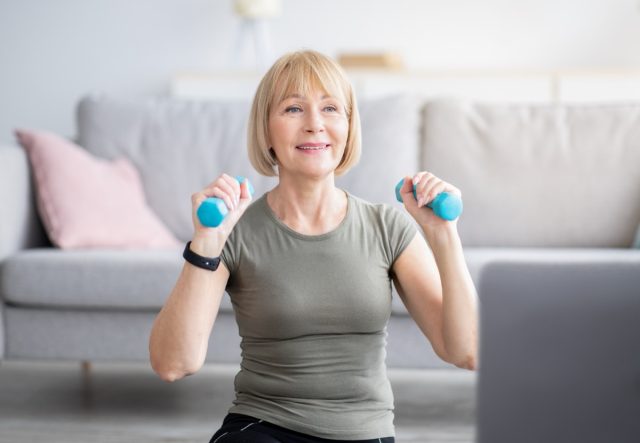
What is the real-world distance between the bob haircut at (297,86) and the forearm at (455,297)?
0.79ft

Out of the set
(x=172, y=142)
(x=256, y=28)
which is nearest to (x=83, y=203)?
(x=172, y=142)

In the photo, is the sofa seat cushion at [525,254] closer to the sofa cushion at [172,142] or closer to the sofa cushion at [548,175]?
the sofa cushion at [548,175]

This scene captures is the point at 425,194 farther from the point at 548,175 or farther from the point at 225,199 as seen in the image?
the point at 548,175

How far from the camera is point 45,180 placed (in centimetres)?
279

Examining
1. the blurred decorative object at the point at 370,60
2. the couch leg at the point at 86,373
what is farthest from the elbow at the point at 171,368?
the blurred decorative object at the point at 370,60

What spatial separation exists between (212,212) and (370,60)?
324cm

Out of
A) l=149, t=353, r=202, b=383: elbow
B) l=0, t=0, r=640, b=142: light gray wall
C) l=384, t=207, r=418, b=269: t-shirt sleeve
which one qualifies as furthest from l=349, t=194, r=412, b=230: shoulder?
l=0, t=0, r=640, b=142: light gray wall

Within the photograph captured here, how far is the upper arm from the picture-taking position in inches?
51.7

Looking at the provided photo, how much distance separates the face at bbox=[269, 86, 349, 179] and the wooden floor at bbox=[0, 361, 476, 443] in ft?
4.07

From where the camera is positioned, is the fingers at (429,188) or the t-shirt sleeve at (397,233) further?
the t-shirt sleeve at (397,233)

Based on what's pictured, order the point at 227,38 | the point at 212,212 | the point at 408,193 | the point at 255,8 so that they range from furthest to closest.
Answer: the point at 227,38 < the point at 255,8 < the point at 408,193 < the point at 212,212

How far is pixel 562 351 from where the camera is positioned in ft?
2.11

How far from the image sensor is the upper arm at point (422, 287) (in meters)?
1.31

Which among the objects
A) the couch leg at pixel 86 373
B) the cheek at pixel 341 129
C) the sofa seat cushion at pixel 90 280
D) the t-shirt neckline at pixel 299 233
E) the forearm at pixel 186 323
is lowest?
the couch leg at pixel 86 373
